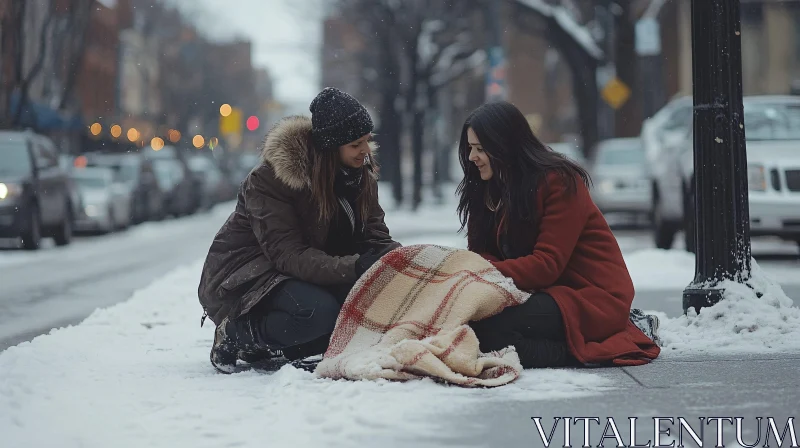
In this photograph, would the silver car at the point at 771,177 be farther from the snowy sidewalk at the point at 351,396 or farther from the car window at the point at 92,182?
the car window at the point at 92,182

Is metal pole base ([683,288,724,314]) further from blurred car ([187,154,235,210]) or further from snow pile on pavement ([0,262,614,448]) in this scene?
blurred car ([187,154,235,210])

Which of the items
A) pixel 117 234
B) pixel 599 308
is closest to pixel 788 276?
pixel 599 308

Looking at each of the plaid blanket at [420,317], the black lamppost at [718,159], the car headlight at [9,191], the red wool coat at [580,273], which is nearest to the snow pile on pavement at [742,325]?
the black lamppost at [718,159]

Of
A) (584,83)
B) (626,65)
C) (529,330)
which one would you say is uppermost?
(626,65)

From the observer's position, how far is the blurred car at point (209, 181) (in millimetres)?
36781

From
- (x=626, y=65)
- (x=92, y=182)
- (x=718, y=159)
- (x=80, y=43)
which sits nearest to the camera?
(x=718, y=159)

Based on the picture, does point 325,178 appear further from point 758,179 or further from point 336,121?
point 758,179

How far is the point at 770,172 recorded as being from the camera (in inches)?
515

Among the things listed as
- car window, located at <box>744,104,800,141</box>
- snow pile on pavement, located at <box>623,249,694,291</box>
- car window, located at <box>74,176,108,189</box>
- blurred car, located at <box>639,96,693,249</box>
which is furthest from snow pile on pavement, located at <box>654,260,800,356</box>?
car window, located at <box>74,176,108,189</box>

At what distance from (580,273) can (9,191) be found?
13889mm

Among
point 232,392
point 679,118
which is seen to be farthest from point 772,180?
point 232,392

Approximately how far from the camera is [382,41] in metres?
35.1

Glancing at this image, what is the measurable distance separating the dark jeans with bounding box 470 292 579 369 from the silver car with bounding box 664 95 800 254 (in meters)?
7.15

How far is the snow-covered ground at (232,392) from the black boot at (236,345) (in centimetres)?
9
